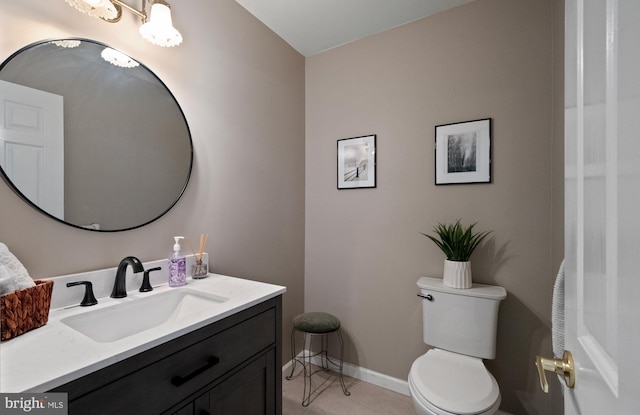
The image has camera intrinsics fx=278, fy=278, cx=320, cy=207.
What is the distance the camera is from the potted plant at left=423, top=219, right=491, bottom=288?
1610mm

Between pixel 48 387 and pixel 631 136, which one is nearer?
pixel 631 136

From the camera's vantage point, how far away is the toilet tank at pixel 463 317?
151 cm

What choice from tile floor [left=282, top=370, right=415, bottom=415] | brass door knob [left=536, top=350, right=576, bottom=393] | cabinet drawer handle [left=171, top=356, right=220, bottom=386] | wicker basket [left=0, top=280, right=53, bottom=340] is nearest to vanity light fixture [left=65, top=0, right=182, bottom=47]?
wicker basket [left=0, top=280, right=53, bottom=340]

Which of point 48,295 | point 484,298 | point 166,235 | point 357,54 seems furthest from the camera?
point 357,54

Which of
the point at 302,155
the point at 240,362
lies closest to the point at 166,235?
the point at 240,362

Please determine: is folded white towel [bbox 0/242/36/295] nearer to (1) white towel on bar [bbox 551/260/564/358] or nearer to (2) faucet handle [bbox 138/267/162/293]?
(2) faucet handle [bbox 138/267/162/293]

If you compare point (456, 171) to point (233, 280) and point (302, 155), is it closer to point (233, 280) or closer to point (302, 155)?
point (302, 155)

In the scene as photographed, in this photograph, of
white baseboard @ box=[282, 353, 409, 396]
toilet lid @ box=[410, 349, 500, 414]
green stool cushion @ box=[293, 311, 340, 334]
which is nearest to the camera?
toilet lid @ box=[410, 349, 500, 414]

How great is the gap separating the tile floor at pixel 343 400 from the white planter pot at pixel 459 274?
887mm

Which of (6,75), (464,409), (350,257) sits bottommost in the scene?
(464,409)

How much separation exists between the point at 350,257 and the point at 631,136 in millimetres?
1888

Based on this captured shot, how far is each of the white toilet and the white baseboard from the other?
1.67 feet

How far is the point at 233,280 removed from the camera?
1395mm

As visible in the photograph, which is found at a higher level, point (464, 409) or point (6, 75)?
point (6, 75)
